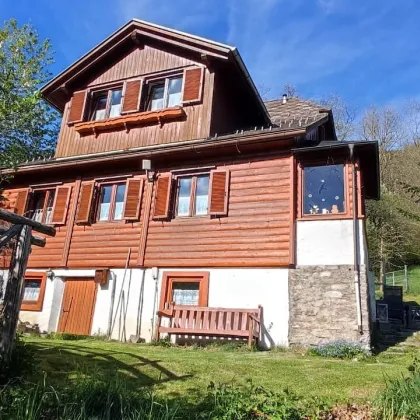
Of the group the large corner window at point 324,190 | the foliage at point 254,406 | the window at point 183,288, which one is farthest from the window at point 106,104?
the foliage at point 254,406

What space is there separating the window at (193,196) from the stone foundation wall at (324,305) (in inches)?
124

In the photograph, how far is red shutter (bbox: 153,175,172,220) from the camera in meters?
11.2

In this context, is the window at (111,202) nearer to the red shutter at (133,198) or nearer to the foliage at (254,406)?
the red shutter at (133,198)

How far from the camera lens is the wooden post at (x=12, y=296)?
4788 mm

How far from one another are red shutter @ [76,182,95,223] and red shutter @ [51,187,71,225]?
570 millimetres

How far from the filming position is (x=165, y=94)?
13000 mm

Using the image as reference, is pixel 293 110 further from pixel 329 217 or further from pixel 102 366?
pixel 102 366

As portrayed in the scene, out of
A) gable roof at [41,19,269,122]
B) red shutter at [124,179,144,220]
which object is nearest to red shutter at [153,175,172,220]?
red shutter at [124,179,144,220]

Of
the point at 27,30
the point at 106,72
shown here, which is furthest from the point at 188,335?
the point at 27,30

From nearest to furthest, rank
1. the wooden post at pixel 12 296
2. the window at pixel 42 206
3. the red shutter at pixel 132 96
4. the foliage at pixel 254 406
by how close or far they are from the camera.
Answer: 1. the foliage at pixel 254 406
2. the wooden post at pixel 12 296
3. the red shutter at pixel 132 96
4. the window at pixel 42 206

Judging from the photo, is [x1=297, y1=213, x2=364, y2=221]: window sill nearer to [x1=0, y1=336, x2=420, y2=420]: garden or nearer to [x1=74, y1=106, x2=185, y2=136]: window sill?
[x1=0, y1=336, x2=420, y2=420]: garden

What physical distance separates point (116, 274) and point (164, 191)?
8.92 ft

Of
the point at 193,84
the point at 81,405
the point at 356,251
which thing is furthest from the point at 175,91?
the point at 81,405

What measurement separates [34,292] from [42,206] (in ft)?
9.70
